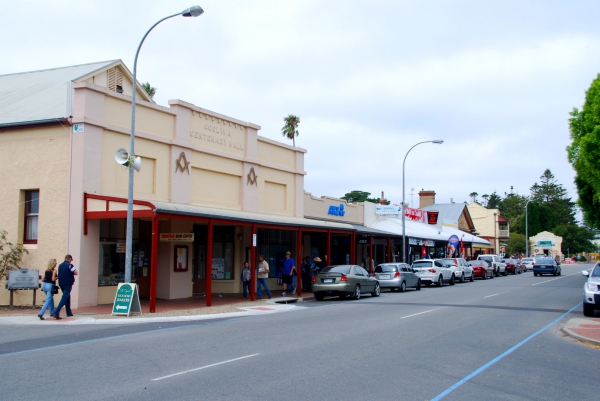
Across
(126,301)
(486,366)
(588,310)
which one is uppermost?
(126,301)

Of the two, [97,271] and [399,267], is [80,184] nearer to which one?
[97,271]

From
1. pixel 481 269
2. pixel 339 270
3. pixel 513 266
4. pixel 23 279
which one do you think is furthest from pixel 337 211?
pixel 513 266

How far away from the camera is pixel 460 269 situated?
3653cm

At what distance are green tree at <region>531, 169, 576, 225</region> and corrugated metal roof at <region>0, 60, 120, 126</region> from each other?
11444cm

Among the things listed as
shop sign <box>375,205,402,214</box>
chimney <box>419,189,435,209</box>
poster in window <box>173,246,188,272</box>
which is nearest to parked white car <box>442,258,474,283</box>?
shop sign <box>375,205,402,214</box>

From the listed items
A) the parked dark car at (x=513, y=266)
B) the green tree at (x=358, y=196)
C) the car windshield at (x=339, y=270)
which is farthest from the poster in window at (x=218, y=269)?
the green tree at (x=358, y=196)

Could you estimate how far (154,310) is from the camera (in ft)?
57.3

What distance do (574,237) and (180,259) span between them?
103 metres

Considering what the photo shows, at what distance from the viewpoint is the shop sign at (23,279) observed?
16938mm

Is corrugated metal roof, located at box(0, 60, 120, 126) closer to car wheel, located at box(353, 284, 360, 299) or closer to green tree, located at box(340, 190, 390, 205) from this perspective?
car wheel, located at box(353, 284, 360, 299)

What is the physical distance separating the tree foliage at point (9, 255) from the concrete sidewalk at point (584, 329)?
53.1 feet

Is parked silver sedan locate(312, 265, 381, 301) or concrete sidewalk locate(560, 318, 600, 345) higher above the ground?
parked silver sedan locate(312, 265, 381, 301)

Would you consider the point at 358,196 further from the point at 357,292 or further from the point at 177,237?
the point at 177,237

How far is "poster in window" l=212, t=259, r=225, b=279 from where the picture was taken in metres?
25.4
